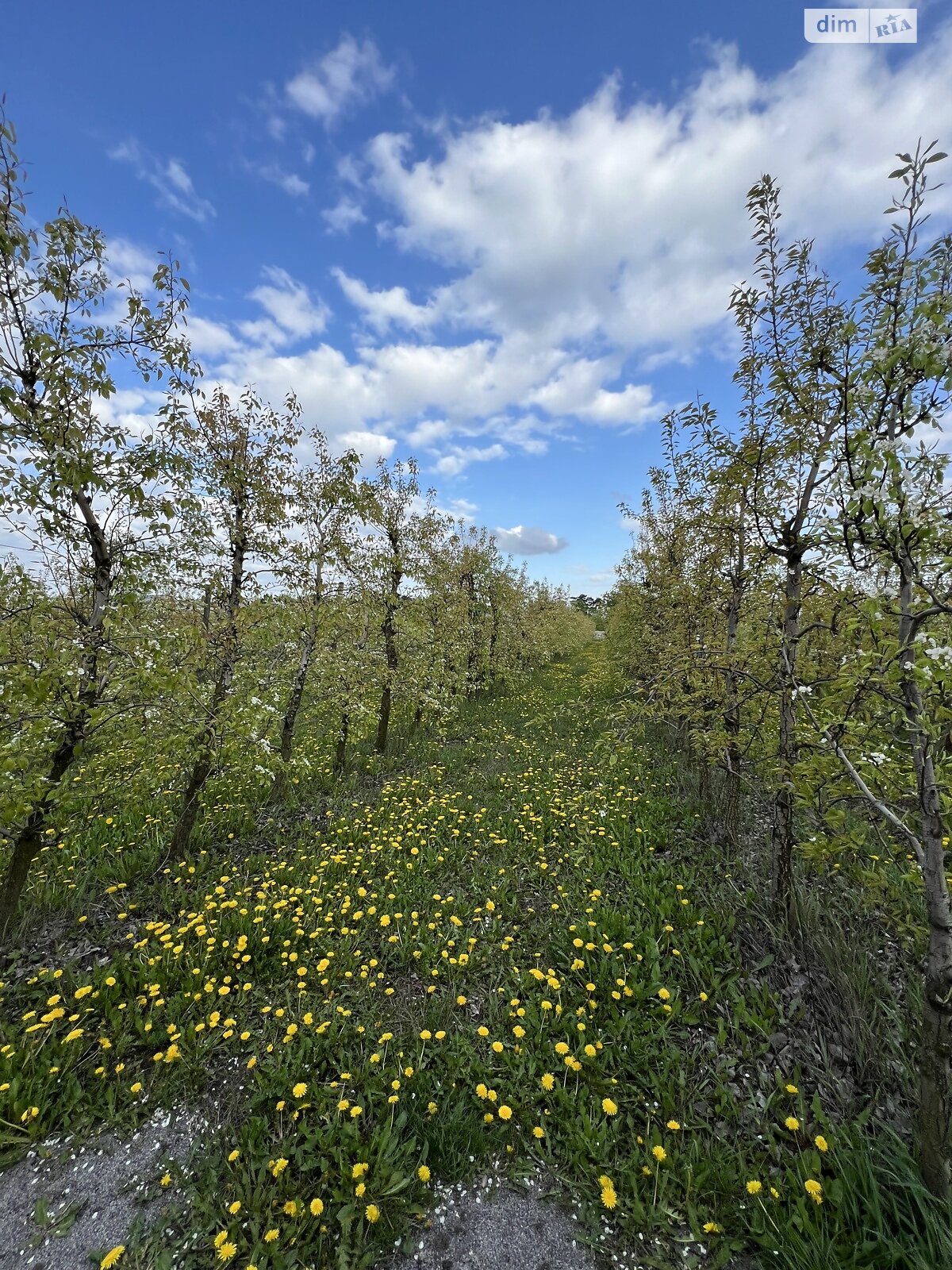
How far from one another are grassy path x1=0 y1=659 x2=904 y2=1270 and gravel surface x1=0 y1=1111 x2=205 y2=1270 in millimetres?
120

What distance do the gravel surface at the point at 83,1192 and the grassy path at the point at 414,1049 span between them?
12 centimetres

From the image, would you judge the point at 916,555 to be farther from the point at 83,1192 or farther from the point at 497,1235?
the point at 83,1192

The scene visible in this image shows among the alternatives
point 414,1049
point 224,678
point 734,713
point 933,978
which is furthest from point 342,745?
point 933,978

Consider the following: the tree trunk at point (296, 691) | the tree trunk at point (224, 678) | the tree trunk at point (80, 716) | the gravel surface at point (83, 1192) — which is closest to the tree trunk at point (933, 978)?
the gravel surface at point (83, 1192)

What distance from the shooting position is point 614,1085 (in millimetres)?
3236

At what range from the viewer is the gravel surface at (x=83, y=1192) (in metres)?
2.46

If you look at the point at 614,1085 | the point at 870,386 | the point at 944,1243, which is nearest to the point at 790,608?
the point at 870,386

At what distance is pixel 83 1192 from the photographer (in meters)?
2.69

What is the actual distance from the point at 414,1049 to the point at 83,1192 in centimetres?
206

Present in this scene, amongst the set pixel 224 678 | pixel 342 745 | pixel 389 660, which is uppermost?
pixel 389 660

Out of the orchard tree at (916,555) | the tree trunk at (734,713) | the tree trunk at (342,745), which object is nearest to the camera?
the orchard tree at (916,555)

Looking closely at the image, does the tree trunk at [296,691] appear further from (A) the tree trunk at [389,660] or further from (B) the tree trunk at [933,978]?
(B) the tree trunk at [933,978]

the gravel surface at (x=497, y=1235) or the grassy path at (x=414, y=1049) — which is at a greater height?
the grassy path at (x=414, y=1049)

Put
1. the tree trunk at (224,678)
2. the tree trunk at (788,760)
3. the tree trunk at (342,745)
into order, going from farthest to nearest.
Result: 1. the tree trunk at (342,745)
2. the tree trunk at (224,678)
3. the tree trunk at (788,760)
